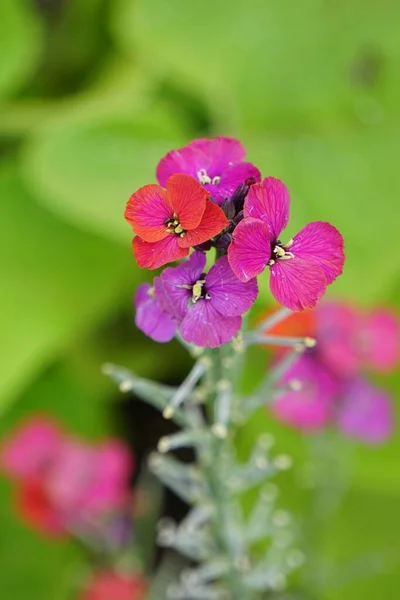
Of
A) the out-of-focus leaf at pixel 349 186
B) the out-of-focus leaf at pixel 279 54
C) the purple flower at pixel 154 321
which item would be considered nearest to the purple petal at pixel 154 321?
the purple flower at pixel 154 321

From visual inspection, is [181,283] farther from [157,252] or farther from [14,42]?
[14,42]

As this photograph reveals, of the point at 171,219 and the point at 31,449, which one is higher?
the point at 171,219

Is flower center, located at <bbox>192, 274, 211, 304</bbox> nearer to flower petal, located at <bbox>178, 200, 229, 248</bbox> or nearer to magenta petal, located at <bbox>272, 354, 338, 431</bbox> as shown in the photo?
flower petal, located at <bbox>178, 200, 229, 248</bbox>

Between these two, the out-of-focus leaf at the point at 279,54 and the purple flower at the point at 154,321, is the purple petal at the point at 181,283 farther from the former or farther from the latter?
the out-of-focus leaf at the point at 279,54

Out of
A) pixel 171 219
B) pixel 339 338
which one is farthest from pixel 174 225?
pixel 339 338

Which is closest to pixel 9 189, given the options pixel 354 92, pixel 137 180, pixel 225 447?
pixel 137 180

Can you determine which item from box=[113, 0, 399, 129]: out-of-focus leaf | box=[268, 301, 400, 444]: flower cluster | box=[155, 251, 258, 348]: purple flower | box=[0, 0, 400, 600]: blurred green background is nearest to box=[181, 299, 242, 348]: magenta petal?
box=[155, 251, 258, 348]: purple flower
